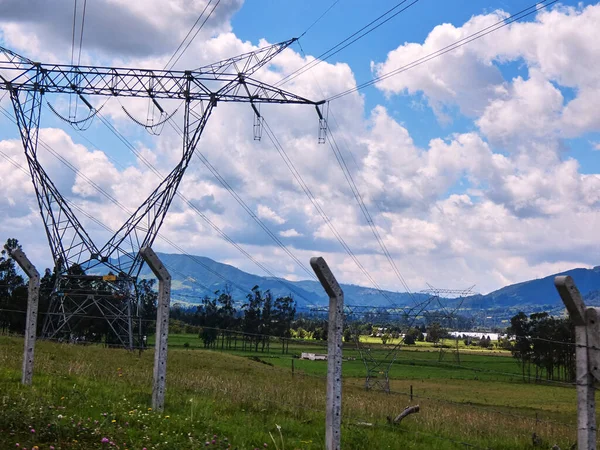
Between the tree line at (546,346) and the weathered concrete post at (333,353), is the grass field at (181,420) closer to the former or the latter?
the weathered concrete post at (333,353)

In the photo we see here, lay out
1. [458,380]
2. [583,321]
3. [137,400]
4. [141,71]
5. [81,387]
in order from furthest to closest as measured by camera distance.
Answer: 1. [458,380]
2. [141,71]
3. [81,387]
4. [137,400]
5. [583,321]

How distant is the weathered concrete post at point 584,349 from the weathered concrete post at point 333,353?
2923 millimetres

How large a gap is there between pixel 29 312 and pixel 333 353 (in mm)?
7593

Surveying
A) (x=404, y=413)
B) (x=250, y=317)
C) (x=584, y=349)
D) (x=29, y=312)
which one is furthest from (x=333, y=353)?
(x=250, y=317)

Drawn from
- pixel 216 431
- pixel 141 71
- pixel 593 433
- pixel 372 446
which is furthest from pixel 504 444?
pixel 141 71

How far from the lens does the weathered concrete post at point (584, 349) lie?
249 inches

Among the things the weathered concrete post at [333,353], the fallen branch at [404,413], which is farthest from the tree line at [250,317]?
the weathered concrete post at [333,353]

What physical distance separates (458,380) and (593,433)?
9640 cm

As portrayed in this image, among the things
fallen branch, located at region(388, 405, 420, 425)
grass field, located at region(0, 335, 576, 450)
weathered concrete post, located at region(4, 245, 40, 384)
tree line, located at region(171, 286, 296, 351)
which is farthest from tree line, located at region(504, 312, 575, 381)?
weathered concrete post, located at region(4, 245, 40, 384)

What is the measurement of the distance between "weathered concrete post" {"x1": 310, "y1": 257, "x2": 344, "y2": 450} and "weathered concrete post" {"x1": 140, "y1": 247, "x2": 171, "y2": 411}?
3.80 m

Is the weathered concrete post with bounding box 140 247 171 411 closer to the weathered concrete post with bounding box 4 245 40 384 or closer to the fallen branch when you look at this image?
the weathered concrete post with bounding box 4 245 40 384

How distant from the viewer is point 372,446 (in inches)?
408

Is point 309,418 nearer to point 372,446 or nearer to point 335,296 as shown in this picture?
point 372,446

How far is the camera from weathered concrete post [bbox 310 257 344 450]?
8.49 meters
